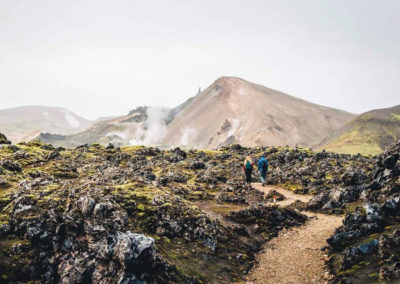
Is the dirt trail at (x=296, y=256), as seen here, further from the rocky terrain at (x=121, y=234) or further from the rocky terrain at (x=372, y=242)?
the rocky terrain at (x=372, y=242)

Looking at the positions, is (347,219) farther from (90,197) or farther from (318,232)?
(90,197)

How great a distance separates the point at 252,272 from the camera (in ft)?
58.1

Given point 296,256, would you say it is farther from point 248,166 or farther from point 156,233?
point 248,166

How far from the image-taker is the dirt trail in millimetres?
16891

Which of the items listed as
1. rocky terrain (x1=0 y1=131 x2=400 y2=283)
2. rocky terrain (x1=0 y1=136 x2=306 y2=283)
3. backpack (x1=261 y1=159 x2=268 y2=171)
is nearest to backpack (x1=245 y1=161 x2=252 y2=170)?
backpack (x1=261 y1=159 x2=268 y2=171)

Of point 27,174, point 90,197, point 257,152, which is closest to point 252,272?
point 90,197

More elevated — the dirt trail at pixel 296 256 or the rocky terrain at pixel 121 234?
the rocky terrain at pixel 121 234

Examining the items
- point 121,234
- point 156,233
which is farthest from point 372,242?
point 121,234

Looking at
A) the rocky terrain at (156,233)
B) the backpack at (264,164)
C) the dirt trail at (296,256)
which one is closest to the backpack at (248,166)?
the backpack at (264,164)

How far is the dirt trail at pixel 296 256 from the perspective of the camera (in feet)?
55.4

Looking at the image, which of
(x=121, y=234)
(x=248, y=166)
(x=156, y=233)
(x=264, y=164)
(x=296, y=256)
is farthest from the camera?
(x=264, y=164)

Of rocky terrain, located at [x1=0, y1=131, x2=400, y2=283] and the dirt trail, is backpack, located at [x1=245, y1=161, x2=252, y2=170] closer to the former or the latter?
rocky terrain, located at [x1=0, y1=131, x2=400, y2=283]

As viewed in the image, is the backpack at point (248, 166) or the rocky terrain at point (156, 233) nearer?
the rocky terrain at point (156, 233)

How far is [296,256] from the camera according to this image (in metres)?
19.2
